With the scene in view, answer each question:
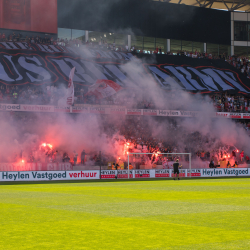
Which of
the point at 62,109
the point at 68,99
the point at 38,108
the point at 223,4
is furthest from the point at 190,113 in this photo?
the point at 223,4

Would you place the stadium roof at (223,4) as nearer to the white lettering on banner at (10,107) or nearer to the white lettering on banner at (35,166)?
the white lettering on banner at (10,107)

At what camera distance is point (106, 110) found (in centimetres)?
3481

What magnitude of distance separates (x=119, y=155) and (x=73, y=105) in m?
5.85

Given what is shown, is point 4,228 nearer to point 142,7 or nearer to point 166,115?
point 166,115

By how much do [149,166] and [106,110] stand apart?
276 inches

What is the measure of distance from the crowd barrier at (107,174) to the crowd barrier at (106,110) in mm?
7210

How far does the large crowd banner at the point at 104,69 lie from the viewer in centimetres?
3628

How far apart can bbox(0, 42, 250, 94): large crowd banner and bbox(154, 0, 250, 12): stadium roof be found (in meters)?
12.3

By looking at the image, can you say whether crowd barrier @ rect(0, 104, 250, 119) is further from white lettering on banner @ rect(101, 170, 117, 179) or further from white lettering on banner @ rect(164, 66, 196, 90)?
white lettering on banner @ rect(101, 170, 117, 179)

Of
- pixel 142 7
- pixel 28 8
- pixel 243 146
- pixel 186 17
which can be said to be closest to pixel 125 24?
pixel 142 7

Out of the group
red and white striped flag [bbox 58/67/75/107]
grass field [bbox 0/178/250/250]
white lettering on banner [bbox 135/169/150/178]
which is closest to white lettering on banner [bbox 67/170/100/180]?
white lettering on banner [bbox 135/169/150/178]

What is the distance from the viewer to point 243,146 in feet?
128

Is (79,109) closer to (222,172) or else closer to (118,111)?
(118,111)

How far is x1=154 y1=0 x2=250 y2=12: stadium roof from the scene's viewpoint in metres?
56.0
